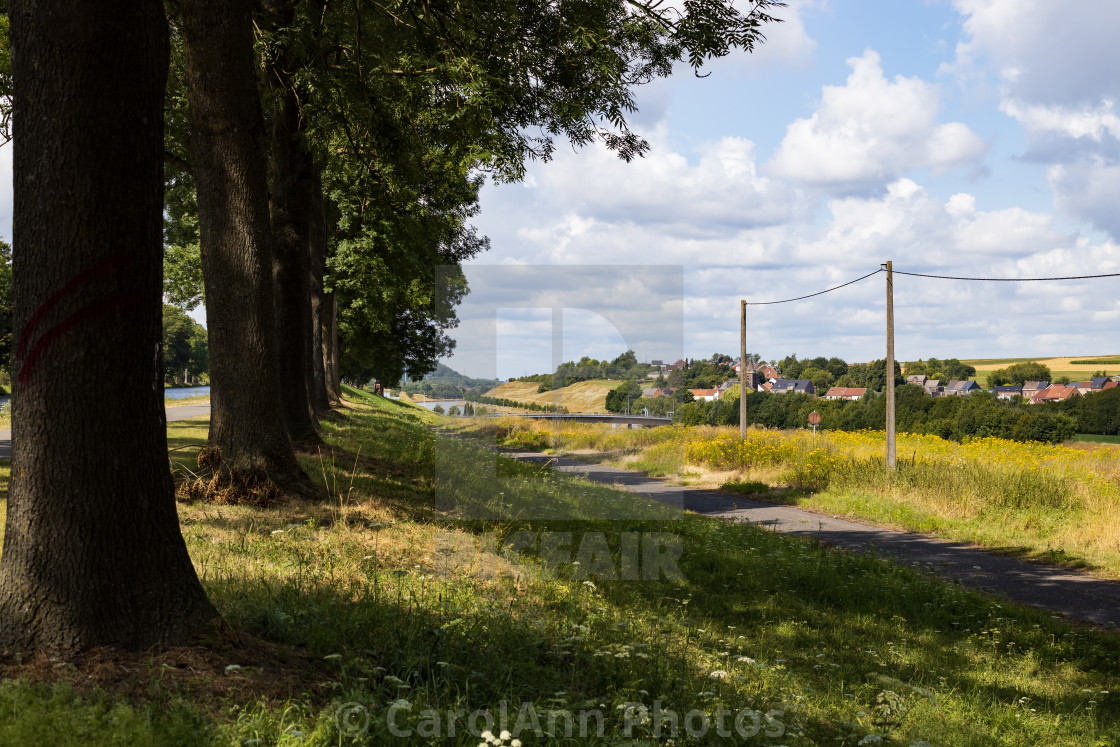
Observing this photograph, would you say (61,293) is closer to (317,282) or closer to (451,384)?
(451,384)

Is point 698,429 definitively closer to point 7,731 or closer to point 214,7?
point 214,7

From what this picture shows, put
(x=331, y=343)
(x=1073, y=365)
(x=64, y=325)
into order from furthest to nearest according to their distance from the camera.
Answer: (x=1073, y=365)
(x=331, y=343)
(x=64, y=325)

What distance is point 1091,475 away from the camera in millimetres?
15391

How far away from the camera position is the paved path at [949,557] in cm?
930

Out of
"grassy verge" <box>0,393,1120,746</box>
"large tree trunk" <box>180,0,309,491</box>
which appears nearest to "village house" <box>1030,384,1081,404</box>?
"grassy verge" <box>0,393,1120,746</box>

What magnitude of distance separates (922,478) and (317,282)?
15.4 meters

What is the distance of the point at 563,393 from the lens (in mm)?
11469

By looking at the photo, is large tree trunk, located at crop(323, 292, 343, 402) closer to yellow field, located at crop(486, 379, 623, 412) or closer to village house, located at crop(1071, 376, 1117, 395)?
yellow field, located at crop(486, 379, 623, 412)

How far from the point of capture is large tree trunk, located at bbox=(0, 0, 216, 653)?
3900 millimetres

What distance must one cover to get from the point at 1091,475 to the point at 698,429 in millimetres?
14142

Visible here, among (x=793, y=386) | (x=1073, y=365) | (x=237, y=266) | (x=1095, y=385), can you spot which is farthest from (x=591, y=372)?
(x=1073, y=365)

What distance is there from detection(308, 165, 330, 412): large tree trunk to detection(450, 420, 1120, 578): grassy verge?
6.80 metres

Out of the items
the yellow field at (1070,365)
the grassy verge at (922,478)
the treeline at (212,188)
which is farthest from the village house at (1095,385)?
the treeline at (212,188)

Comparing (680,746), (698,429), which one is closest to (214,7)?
(680,746)
